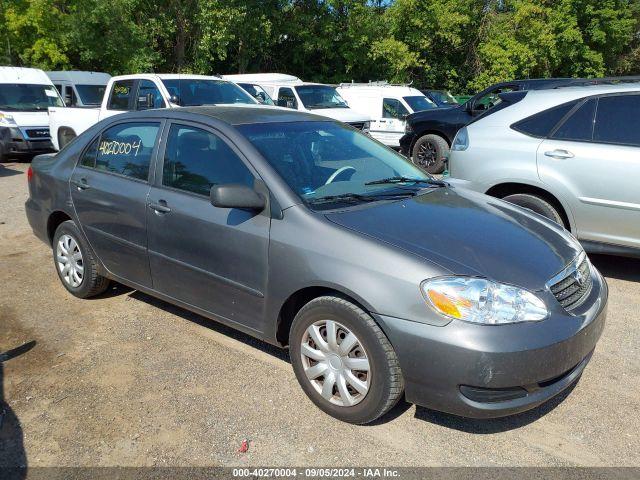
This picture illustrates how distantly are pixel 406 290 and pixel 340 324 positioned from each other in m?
0.42

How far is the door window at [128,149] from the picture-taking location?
13.3 feet

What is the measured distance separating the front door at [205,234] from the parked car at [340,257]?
10mm

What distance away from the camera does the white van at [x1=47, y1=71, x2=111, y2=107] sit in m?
15.2

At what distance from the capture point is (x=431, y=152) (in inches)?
450

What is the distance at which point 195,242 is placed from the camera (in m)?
3.58

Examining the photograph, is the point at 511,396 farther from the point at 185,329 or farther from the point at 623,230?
the point at 623,230

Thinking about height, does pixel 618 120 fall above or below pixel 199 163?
above

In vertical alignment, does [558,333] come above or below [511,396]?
above

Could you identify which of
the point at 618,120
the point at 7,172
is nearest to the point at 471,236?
the point at 618,120

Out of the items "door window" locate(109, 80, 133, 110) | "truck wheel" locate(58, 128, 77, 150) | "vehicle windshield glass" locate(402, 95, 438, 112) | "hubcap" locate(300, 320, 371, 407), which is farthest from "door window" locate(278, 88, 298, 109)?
"hubcap" locate(300, 320, 371, 407)

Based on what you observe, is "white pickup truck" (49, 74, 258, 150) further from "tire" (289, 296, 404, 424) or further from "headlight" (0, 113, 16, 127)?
"tire" (289, 296, 404, 424)

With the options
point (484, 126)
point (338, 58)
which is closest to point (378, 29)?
point (338, 58)

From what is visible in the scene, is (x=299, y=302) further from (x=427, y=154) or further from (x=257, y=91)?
(x=257, y=91)

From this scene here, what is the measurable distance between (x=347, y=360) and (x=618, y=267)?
3951mm
